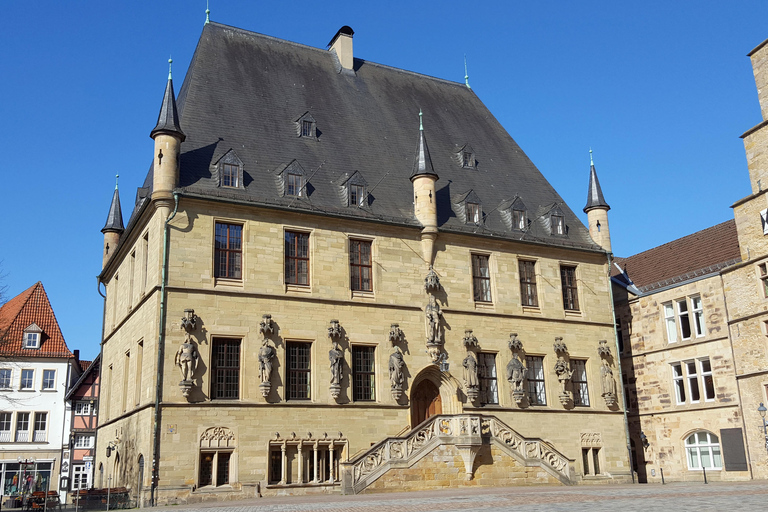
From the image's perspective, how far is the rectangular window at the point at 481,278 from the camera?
27250mm

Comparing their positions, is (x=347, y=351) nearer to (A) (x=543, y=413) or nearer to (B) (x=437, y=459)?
(B) (x=437, y=459)

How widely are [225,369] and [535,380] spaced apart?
11.2 m

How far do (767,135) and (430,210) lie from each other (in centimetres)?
1181

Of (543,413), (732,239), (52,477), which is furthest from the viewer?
(52,477)

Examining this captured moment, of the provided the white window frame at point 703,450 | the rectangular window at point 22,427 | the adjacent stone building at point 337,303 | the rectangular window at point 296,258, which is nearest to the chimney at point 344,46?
the adjacent stone building at point 337,303

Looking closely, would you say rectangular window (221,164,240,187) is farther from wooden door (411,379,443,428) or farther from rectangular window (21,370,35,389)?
rectangular window (21,370,35,389)

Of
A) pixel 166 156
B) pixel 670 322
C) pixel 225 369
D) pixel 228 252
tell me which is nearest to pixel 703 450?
pixel 670 322

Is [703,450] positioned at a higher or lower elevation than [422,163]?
lower

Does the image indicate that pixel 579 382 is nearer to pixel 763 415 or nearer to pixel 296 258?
pixel 763 415

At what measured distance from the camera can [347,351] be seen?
945 inches

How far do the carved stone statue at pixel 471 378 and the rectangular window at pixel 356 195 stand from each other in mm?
6342

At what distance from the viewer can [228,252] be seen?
76.5ft

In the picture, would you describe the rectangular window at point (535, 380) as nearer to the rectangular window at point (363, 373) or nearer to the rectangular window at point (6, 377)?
the rectangular window at point (363, 373)

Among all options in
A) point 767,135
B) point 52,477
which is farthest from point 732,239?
→ point 52,477
